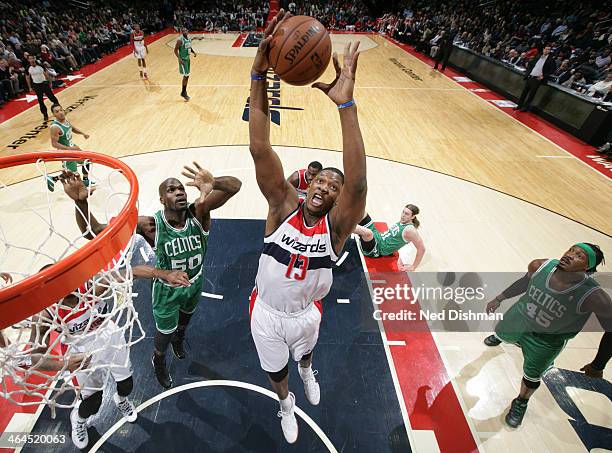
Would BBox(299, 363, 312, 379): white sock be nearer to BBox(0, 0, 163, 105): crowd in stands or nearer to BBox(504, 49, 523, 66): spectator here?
BBox(0, 0, 163, 105): crowd in stands

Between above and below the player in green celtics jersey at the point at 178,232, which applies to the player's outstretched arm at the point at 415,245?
below

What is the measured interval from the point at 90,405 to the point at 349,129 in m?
2.85

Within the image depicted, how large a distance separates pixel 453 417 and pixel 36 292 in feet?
11.0

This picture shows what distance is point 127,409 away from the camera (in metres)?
3.01

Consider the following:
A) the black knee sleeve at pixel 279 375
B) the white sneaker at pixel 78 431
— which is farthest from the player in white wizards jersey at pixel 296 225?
the white sneaker at pixel 78 431

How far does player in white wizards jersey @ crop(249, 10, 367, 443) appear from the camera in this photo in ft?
6.23

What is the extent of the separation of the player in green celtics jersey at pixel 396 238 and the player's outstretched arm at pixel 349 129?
248 centimetres

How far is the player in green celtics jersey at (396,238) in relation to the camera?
4.42m

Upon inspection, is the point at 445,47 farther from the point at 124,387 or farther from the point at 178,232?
the point at 124,387

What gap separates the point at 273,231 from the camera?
2340 millimetres

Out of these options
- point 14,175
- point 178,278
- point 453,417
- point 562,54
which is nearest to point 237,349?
point 178,278

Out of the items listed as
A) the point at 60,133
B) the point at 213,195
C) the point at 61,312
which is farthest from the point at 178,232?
the point at 60,133

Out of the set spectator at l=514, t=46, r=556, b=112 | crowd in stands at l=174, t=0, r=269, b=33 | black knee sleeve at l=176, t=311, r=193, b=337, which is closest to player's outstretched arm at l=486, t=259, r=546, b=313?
black knee sleeve at l=176, t=311, r=193, b=337

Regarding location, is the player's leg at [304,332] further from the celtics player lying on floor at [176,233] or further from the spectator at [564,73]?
the spectator at [564,73]
